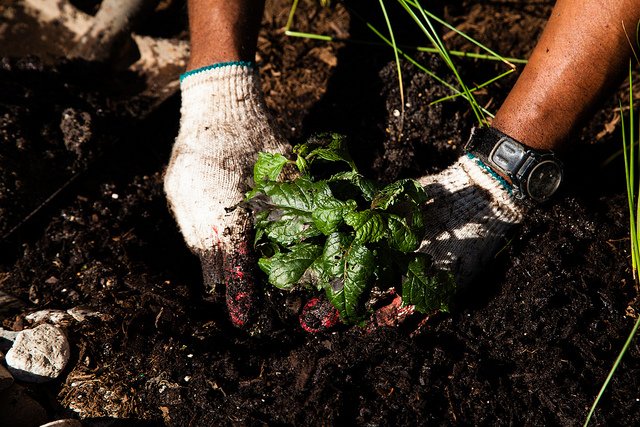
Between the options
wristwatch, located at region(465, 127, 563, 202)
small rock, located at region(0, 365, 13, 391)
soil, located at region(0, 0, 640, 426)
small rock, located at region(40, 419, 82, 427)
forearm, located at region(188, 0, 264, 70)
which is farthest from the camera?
forearm, located at region(188, 0, 264, 70)

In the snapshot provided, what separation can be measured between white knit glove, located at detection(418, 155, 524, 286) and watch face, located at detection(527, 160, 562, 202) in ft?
0.28

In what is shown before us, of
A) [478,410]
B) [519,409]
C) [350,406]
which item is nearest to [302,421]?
[350,406]

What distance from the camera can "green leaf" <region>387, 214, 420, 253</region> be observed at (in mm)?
1690

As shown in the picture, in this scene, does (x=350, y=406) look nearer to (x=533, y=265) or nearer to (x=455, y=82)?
(x=533, y=265)

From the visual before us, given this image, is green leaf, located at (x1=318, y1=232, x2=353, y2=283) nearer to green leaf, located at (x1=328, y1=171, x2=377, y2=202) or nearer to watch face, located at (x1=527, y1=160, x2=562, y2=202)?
green leaf, located at (x1=328, y1=171, x2=377, y2=202)

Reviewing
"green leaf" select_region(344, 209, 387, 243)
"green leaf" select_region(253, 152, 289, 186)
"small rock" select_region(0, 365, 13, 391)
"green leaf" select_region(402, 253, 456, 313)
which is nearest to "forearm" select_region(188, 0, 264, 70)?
"green leaf" select_region(253, 152, 289, 186)

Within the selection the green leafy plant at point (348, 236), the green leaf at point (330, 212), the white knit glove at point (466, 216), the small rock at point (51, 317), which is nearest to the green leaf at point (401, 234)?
the green leafy plant at point (348, 236)

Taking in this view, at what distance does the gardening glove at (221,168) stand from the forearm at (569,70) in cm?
93

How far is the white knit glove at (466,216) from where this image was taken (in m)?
2.04

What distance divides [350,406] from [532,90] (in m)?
1.24

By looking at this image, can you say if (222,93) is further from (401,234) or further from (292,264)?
(401,234)

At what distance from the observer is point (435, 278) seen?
1783 mm

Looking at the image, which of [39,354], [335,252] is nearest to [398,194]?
[335,252]

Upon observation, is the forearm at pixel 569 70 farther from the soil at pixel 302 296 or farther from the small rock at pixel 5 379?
the small rock at pixel 5 379
